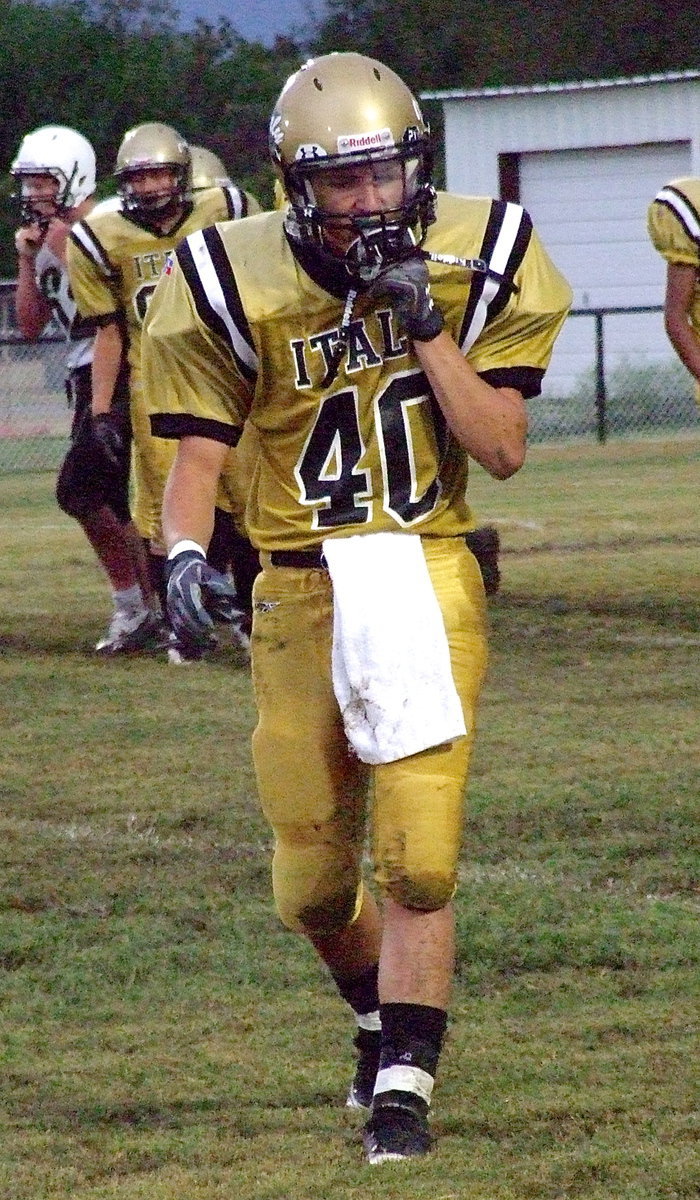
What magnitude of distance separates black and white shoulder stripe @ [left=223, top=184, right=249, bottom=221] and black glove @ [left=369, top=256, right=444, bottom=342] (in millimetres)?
4598

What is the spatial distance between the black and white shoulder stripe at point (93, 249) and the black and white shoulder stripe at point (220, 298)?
14.0 ft

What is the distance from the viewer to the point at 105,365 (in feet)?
26.0

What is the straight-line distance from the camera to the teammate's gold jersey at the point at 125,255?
7676 millimetres

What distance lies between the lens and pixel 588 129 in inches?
919

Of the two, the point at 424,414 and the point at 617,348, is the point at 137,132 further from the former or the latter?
the point at 617,348

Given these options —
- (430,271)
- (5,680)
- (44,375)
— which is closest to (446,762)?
(430,271)

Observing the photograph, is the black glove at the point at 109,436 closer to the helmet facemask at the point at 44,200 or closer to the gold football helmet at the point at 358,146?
the helmet facemask at the point at 44,200

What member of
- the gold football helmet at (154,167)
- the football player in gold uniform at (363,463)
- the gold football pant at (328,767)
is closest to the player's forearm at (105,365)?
the gold football helmet at (154,167)

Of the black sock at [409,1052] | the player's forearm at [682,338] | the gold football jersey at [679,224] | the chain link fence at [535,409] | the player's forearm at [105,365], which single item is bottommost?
the chain link fence at [535,409]

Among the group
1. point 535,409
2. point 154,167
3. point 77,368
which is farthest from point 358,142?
point 535,409

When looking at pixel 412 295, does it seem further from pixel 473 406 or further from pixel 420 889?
pixel 420 889

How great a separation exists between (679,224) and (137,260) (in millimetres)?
1961

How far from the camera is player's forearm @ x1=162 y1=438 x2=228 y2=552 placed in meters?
3.48

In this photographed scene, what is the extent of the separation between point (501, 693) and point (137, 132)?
8.00ft
